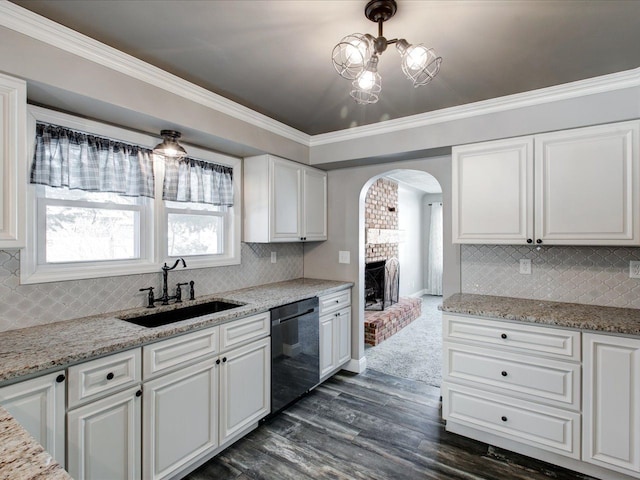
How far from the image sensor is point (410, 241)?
7.42 metres

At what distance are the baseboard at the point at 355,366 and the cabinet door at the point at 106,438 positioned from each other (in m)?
2.24

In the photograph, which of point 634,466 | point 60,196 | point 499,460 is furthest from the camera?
point 499,460

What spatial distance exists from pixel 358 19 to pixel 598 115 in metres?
1.77

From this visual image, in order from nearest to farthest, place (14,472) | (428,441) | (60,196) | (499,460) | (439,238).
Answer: (14,472), (60,196), (499,460), (428,441), (439,238)

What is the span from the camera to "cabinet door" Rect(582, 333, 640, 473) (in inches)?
75.6

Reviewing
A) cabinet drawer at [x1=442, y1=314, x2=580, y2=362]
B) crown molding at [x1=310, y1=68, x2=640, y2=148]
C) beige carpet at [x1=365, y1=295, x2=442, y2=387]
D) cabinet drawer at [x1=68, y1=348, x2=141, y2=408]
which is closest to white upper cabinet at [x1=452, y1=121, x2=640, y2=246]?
crown molding at [x1=310, y1=68, x2=640, y2=148]

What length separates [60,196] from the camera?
6.83 feet

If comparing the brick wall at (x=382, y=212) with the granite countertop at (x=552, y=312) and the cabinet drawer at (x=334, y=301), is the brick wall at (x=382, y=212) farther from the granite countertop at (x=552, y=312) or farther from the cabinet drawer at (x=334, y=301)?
the granite countertop at (x=552, y=312)

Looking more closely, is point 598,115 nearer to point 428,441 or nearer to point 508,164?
point 508,164

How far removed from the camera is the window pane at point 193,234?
2695mm

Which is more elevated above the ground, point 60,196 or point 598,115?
point 598,115

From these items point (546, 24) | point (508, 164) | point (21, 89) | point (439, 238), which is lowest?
point (439, 238)

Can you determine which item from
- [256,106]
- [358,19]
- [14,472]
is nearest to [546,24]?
[358,19]

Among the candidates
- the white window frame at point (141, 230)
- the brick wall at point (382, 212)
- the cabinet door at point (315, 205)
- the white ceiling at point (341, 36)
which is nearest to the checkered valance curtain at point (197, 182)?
the white window frame at point (141, 230)
